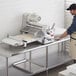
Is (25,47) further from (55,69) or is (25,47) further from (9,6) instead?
(55,69)

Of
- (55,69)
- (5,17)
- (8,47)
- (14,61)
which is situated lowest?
(55,69)

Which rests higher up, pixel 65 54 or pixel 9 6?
pixel 9 6

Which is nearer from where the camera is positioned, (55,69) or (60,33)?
(60,33)

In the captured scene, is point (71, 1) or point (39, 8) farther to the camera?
point (71, 1)

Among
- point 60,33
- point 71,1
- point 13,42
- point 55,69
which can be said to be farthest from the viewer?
point 71,1

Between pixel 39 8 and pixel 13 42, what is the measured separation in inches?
40.2

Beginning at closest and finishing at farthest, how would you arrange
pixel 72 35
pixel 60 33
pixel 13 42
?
pixel 13 42 → pixel 72 35 → pixel 60 33

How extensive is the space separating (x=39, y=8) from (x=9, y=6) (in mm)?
616

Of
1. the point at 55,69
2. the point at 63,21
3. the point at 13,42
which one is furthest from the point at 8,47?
the point at 63,21

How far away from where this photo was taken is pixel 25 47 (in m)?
3.06

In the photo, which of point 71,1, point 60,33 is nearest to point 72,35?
point 60,33

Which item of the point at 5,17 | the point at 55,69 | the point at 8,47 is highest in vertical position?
the point at 5,17

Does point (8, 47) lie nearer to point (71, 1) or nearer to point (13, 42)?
point (13, 42)

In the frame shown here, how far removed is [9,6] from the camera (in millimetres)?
3361
